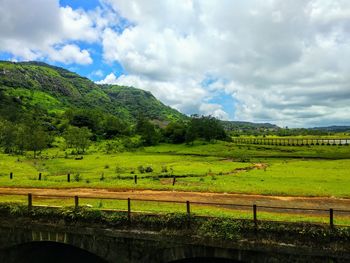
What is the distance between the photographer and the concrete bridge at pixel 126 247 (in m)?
15.7

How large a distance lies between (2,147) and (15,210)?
77.6 m

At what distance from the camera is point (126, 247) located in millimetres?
17812

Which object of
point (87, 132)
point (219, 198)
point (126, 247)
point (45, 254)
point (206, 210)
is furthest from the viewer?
point (87, 132)

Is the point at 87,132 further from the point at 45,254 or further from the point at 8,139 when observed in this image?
the point at 45,254

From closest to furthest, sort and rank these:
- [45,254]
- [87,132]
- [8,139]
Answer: [45,254] < [8,139] < [87,132]

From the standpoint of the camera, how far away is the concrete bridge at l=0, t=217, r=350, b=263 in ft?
51.5

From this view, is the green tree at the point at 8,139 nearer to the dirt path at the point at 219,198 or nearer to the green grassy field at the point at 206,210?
the dirt path at the point at 219,198

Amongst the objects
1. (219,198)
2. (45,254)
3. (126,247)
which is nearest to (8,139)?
(45,254)

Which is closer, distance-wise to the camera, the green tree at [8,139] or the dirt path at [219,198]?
the dirt path at [219,198]

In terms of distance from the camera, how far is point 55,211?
20234 millimetres

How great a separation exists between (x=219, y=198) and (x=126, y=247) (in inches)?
384

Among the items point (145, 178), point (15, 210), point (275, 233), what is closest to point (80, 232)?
point (15, 210)

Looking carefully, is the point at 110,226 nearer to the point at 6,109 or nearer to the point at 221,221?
the point at 221,221

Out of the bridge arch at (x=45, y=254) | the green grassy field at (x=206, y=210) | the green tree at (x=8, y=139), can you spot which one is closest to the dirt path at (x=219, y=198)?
the green grassy field at (x=206, y=210)
